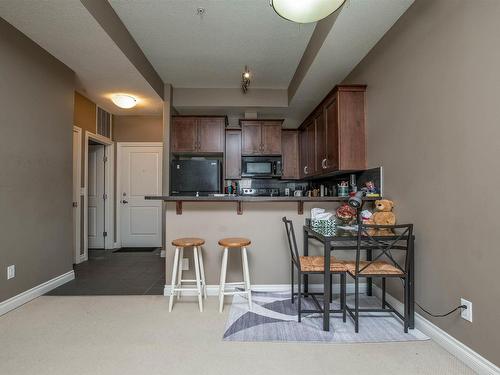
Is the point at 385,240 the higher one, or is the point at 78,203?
the point at 78,203

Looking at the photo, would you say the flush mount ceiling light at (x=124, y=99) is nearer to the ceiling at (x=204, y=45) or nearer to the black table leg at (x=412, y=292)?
the ceiling at (x=204, y=45)

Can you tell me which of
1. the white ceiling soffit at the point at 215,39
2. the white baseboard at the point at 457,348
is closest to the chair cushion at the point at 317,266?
the white baseboard at the point at 457,348

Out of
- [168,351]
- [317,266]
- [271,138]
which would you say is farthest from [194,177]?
[168,351]

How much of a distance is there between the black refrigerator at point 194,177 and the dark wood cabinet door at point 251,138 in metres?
0.62

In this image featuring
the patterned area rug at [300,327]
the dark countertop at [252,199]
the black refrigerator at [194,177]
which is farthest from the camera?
the black refrigerator at [194,177]

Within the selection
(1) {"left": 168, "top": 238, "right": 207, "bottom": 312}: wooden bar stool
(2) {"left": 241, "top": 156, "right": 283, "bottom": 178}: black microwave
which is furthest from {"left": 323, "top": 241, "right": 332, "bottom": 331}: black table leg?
(2) {"left": 241, "top": 156, "right": 283, "bottom": 178}: black microwave

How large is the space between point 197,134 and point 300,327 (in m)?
3.31

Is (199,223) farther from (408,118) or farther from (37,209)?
(408,118)

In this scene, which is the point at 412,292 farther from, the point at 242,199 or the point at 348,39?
the point at 348,39

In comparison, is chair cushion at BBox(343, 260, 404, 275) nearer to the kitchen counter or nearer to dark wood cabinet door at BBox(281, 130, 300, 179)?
the kitchen counter

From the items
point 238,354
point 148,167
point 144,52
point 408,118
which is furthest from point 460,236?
point 148,167

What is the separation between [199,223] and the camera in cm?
276

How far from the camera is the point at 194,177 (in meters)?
4.09

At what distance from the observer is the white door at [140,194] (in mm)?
4934
